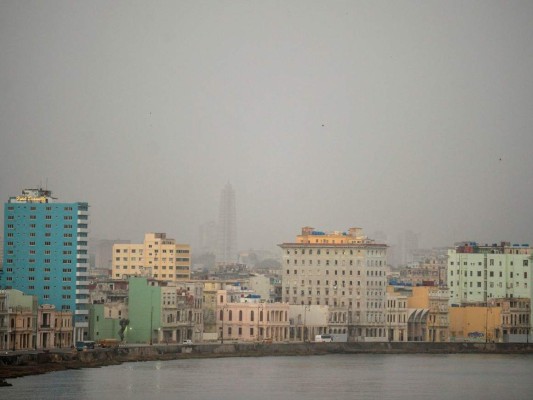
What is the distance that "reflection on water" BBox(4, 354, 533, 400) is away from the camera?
415 ft

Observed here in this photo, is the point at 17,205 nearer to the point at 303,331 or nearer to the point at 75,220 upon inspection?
the point at 75,220

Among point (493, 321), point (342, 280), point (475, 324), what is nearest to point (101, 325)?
point (342, 280)

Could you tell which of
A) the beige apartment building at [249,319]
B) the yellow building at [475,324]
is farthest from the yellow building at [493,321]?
the beige apartment building at [249,319]

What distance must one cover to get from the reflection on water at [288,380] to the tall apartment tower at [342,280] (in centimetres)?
1470

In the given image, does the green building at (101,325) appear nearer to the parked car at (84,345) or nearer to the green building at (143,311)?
the green building at (143,311)

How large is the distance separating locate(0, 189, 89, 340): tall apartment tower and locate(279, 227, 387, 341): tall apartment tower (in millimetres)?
31089

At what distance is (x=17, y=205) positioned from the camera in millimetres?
159250

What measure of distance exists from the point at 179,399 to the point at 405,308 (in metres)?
63.3

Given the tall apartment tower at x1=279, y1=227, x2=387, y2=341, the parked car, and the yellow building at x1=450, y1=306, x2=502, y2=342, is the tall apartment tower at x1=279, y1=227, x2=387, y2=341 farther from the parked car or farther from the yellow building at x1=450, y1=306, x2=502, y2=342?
the parked car

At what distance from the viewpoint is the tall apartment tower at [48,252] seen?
518 ft

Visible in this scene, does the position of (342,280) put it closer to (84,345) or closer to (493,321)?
(493,321)

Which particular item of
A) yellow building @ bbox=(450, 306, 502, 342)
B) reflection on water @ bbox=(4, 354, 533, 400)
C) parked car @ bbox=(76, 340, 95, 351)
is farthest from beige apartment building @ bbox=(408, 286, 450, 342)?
parked car @ bbox=(76, 340, 95, 351)

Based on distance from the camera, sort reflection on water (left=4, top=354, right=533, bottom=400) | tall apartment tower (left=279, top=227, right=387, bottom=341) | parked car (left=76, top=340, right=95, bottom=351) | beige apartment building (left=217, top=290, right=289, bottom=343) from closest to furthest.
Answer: reflection on water (left=4, top=354, right=533, bottom=400), parked car (left=76, top=340, right=95, bottom=351), beige apartment building (left=217, top=290, right=289, bottom=343), tall apartment tower (left=279, top=227, right=387, bottom=341)

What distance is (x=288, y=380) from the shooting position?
140 m
